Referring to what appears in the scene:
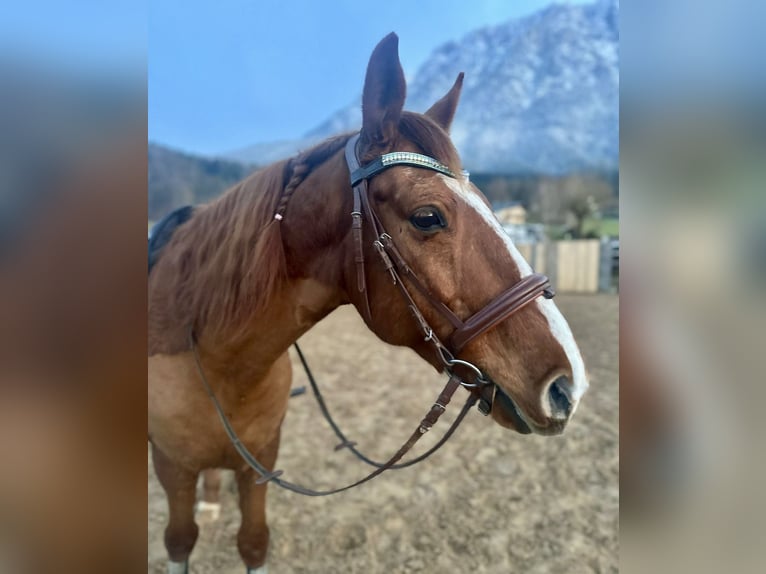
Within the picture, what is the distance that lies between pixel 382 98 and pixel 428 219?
1.20 feet

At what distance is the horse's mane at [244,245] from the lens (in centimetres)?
128

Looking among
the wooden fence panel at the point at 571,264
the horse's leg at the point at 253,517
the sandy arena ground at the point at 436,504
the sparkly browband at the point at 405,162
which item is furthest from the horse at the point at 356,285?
the wooden fence panel at the point at 571,264

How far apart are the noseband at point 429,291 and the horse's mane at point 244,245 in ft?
0.48

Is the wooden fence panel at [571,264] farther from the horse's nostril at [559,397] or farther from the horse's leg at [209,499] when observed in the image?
the horse's nostril at [559,397]

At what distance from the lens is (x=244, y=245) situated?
136 cm

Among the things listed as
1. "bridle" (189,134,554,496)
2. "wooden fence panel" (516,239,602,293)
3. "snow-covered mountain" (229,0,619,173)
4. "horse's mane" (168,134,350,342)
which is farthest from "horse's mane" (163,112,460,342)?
"snow-covered mountain" (229,0,619,173)

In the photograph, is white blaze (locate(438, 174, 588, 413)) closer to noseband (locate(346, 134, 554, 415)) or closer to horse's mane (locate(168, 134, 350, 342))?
noseband (locate(346, 134, 554, 415))

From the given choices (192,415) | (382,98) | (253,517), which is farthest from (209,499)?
(382,98)

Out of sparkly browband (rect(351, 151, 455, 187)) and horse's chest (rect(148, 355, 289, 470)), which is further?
horse's chest (rect(148, 355, 289, 470))

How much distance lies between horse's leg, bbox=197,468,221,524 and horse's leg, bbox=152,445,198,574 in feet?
3.37

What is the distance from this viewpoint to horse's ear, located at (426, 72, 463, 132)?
1.45 metres

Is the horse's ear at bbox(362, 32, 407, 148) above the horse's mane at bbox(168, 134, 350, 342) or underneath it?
above

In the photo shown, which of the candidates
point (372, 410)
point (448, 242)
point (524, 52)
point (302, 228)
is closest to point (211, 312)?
point (302, 228)

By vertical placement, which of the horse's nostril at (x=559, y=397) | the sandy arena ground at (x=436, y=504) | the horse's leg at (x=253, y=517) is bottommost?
the sandy arena ground at (x=436, y=504)
